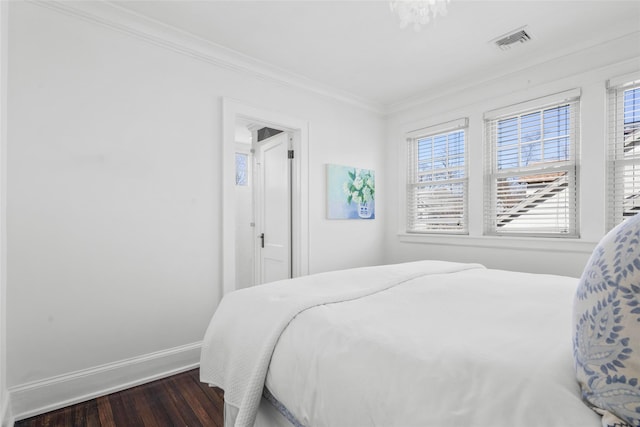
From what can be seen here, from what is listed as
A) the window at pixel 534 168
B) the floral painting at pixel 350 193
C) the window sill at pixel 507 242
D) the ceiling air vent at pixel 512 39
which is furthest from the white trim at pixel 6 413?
the ceiling air vent at pixel 512 39

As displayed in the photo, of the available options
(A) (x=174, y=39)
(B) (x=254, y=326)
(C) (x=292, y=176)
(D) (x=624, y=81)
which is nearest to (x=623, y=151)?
(D) (x=624, y=81)

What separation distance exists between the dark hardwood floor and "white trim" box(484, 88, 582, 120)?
344cm

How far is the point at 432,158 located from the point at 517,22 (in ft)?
5.37

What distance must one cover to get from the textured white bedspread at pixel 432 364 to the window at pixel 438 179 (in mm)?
2234

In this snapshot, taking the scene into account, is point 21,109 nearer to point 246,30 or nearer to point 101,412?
point 246,30

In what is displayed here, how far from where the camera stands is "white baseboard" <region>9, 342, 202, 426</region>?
1.95 metres

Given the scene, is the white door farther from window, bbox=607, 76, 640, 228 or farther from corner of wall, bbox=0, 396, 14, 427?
window, bbox=607, 76, 640, 228

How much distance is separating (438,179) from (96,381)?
12.0 feet

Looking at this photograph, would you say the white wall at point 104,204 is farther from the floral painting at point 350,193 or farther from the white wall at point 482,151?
the white wall at point 482,151

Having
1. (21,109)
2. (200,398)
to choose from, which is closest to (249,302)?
(200,398)

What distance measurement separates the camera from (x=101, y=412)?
197 cm

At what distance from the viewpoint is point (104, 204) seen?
223 cm

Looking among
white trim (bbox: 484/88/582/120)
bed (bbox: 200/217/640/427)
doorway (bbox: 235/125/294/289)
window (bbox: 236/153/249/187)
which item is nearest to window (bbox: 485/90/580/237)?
white trim (bbox: 484/88/582/120)

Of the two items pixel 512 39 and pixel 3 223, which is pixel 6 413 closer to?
pixel 3 223
